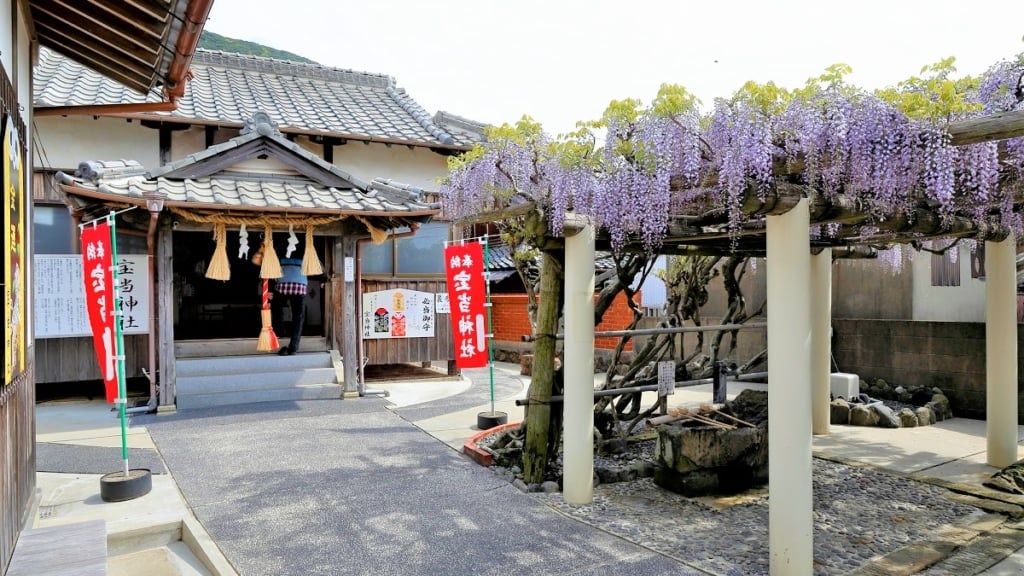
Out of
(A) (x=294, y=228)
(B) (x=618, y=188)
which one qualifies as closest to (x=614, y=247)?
(B) (x=618, y=188)

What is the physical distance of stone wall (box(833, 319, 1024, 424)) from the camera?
9430 millimetres

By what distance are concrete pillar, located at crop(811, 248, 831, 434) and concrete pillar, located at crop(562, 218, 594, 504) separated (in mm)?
4145

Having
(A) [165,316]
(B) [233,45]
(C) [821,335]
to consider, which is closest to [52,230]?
(A) [165,316]

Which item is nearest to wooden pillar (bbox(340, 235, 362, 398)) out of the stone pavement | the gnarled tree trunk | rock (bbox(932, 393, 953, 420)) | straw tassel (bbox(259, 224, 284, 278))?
straw tassel (bbox(259, 224, 284, 278))

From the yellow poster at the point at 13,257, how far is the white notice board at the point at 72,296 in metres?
6.10

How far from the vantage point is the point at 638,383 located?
25.7 ft

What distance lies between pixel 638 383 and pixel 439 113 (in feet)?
33.1

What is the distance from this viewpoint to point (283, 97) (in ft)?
47.2

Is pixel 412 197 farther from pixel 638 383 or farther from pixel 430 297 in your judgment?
pixel 638 383

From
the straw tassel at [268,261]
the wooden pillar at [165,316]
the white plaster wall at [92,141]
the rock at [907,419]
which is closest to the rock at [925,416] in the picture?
the rock at [907,419]

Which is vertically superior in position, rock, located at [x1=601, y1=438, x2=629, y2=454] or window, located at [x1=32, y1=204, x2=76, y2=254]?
window, located at [x1=32, y1=204, x2=76, y2=254]

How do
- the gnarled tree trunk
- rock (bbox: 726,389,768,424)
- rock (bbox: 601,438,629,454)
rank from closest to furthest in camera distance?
the gnarled tree trunk, rock (bbox: 726,389,768,424), rock (bbox: 601,438,629,454)

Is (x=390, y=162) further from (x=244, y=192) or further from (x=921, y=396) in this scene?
(x=921, y=396)

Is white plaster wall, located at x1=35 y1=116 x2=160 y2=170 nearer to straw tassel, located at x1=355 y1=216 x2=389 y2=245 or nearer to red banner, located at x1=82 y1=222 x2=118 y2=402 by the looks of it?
straw tassel, located at x1=355 y1=216 x2=389 y2=245
